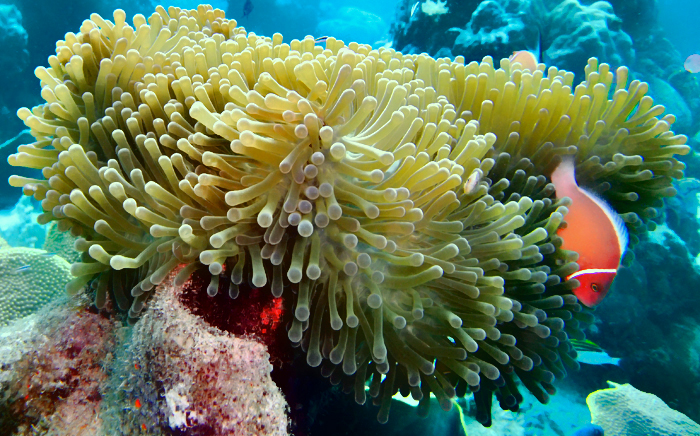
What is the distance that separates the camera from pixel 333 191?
1.53 m

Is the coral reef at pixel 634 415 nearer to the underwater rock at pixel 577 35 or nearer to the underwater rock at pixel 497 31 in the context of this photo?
the underwater rock at pixel 497 31

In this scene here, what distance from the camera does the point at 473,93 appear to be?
2.34 metres

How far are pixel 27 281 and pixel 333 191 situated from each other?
413cm

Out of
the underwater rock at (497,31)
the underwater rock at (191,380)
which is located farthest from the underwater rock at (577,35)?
the underwater rock at (191,380)

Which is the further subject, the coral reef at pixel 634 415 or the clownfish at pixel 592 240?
the coral reef at pixel 634 415

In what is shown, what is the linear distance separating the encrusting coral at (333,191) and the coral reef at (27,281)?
262cm

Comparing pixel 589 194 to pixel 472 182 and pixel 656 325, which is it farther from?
pixel 656 325

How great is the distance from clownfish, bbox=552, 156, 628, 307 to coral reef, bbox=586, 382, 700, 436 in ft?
9.17

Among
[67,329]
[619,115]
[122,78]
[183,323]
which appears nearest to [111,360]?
[67,329]

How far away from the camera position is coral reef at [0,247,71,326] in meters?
3.77

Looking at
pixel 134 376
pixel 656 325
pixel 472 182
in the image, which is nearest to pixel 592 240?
pixel 472 182

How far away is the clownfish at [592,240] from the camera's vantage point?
205 centimetres

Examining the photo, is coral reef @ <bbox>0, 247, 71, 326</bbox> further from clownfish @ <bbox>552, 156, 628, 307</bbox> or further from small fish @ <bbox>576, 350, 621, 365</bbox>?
small fish @ <bbox>576, 350, 621, 365</bbox>

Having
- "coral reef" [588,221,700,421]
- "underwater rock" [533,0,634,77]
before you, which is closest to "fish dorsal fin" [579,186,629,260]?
"coral reef" [588,221,700,421]
